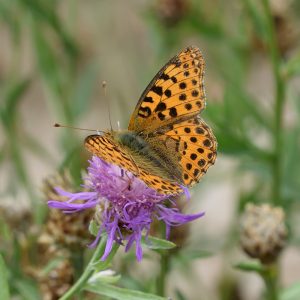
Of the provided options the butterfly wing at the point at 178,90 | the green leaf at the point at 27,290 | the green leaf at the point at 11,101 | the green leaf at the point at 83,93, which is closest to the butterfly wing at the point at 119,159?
the butterfly wing at the point at 178,90

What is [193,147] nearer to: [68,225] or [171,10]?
[68,225]

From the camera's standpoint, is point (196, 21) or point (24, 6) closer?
point (24, 6)

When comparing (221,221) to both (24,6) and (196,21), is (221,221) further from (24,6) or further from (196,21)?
(24,6)

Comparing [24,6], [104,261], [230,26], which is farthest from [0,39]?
[104,261]

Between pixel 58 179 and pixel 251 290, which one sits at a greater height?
pixel 58 179

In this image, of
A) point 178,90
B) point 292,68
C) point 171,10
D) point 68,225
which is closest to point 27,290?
point 68,225

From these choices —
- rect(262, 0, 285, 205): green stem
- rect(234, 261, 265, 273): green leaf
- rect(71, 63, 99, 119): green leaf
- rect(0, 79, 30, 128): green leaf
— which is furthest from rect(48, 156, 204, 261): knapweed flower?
rect(71, 63, 99, 119): green leaf
